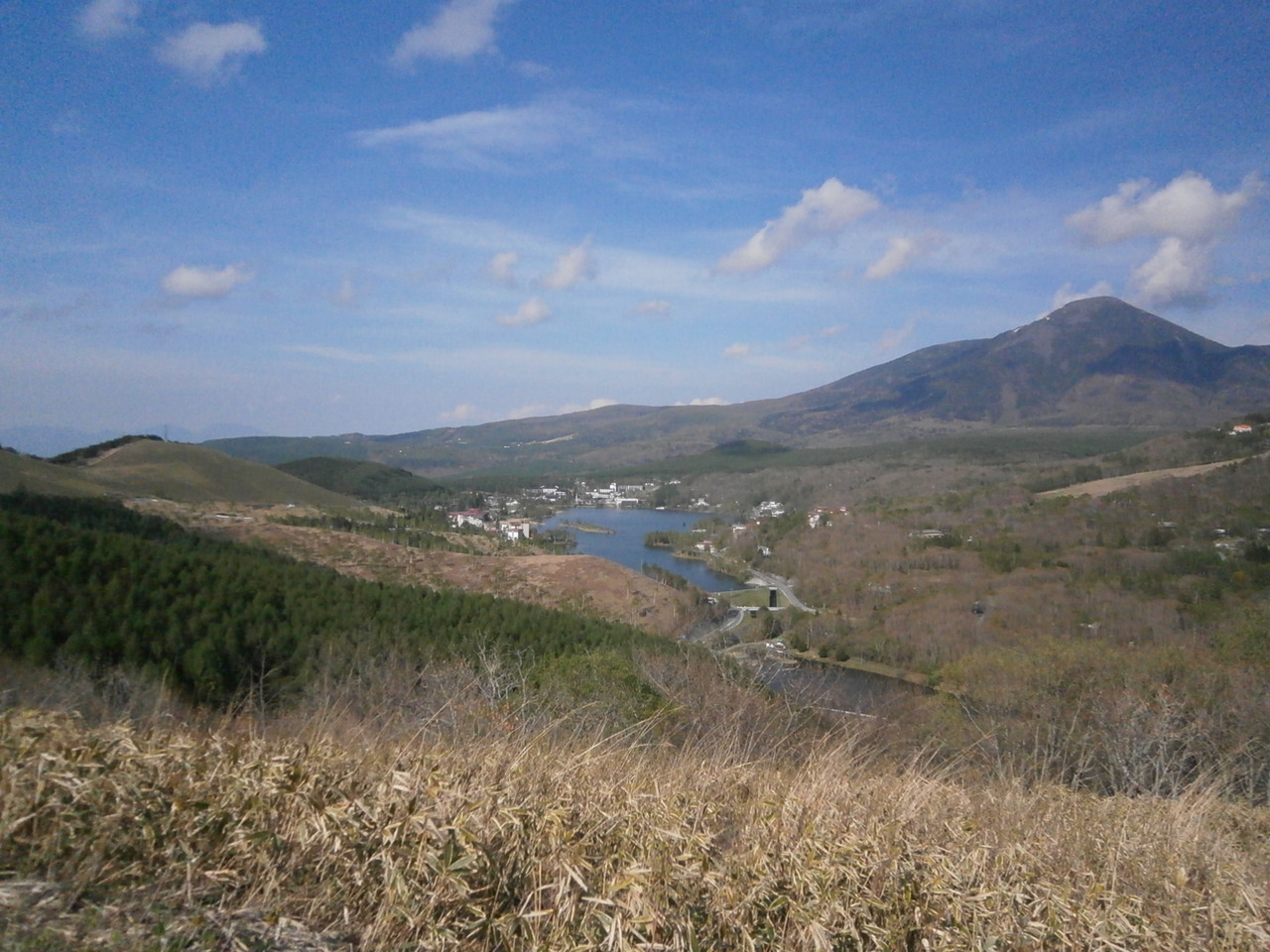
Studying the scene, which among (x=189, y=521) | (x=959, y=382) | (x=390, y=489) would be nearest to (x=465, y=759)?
(x=189, y=521)

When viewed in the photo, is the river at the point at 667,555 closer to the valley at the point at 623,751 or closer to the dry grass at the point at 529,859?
the valley at the point at 623,751

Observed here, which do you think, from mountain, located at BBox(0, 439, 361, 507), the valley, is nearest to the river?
the valley

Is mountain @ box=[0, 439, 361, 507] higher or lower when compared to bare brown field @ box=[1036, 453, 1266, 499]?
higher

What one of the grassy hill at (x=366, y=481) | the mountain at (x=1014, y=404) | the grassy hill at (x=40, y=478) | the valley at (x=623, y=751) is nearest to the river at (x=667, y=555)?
the valley at (x=623, y=751)

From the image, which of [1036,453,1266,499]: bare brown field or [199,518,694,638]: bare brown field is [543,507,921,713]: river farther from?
[1036,453,1266,499]: bare brown field

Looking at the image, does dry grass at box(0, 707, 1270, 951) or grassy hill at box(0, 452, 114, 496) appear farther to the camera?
grassy hill at box(0, 452, 114, 496)

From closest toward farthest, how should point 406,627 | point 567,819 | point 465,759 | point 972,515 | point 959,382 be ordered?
1. point 567,819
2. point 465,759
3. point 406,627
4. point 972,515
5. point 959,382

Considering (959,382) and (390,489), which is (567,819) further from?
(959,382)
